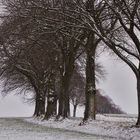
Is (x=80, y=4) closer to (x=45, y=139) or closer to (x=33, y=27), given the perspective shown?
(x=33, y=27)

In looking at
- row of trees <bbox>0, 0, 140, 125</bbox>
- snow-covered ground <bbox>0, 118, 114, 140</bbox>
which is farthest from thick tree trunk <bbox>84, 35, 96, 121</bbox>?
snow-covered ground <bbox>0, 118, 114, 140</bbox>

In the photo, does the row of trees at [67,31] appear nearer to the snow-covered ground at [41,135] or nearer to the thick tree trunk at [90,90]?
the thick tree trunk at [90,90]

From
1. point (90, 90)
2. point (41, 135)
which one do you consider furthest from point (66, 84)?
point (41, 135)

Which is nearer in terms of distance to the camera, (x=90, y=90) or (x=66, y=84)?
(x=90, y=90)

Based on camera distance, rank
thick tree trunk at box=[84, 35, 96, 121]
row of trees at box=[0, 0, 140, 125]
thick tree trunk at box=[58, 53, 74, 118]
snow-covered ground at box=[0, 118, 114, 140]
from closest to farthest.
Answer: snow-covered ground at box=[0, 118, 114, 140]
row of trees at box=[0, 0, 140, 125]
thick tree trunk at box=[84, 35, 96, 121]
thick tree trunk at box=[58, 53, 74, 118]

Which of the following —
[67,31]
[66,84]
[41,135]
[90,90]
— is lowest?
[41,135]

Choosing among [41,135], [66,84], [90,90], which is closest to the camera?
[41,135]

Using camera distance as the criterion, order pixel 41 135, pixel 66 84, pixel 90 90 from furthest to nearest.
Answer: pixel 66 84 < pixel 90 90 < pixel 41 135

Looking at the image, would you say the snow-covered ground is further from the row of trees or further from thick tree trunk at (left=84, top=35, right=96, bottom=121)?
thick tree trunk at (left=84, top=35, right=96, bottom=121)

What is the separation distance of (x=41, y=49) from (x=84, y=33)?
5.38 meters

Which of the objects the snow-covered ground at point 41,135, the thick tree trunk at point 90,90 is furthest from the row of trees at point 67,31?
the snow-covered ground at point 41,135

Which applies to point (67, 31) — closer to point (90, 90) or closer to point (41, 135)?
point (90, 90)

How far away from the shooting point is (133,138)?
21.1 meters

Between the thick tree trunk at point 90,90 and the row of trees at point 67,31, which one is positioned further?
the thick tree trunk at point 90,90
